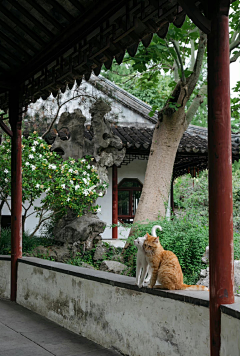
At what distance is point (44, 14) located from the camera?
4355 millimetres

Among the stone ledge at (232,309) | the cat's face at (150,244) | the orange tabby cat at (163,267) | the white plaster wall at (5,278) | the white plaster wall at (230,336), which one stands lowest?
the white plaster wall at (5,278)

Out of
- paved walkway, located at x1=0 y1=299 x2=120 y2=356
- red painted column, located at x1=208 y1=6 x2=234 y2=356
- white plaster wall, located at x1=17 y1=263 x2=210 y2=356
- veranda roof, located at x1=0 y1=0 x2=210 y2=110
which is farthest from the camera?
paved walkway, located at x1=0 y1=299 x2=120 y2=356

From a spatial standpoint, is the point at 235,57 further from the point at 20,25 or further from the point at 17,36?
the point at 20,25

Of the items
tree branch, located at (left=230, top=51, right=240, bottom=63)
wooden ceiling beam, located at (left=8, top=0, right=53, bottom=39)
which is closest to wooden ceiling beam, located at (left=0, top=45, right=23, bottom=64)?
wooden ceiling beam, located at (left=8, top=0, right=53, bottom=39)

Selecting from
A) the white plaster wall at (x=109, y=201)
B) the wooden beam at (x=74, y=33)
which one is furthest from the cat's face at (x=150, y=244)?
the white plaster wall at (x=109, y=201)

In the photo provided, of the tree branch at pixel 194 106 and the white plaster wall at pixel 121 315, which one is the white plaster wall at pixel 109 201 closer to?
the tree branch at pixel 194 106

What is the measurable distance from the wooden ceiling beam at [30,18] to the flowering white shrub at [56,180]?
3.44m

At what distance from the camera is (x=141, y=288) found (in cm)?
369

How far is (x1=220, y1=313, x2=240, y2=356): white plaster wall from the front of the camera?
2547mm

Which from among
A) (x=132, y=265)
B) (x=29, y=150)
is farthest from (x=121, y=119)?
(x=132, y=265)

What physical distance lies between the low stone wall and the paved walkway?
11 centimetres

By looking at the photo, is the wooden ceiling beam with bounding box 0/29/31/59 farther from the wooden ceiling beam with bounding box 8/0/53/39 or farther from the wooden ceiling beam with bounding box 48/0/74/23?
the wooden ceiling beam with bounding box 48/0/74/23

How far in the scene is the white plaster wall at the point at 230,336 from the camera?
255 centimetres

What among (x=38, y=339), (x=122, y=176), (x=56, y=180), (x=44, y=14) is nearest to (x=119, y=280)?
(x=38, y=339)
